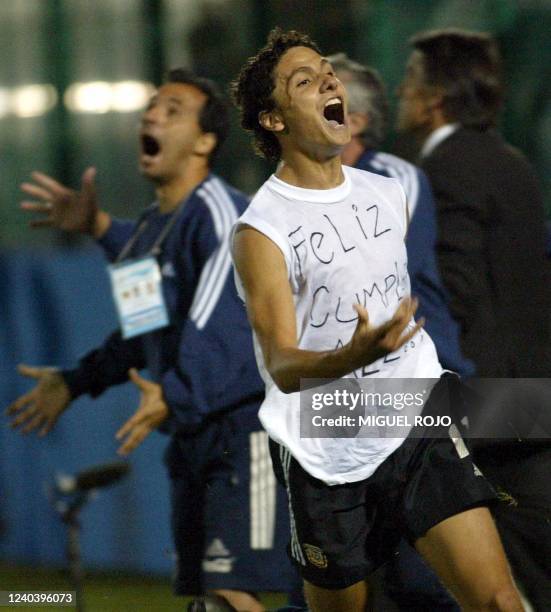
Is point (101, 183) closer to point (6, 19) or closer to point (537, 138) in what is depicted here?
point (6, 19)

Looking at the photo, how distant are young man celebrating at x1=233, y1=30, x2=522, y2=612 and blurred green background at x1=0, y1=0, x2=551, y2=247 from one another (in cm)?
247

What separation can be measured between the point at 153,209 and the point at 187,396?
2.90 ft

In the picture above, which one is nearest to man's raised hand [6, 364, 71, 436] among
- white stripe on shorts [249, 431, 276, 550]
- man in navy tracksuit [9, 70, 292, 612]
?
man in navy tracksuit [9, 70, 292, 612]

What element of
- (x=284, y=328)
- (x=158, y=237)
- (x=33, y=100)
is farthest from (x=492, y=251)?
(x=33, y=100)

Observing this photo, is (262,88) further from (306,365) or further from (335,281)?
(306,365)

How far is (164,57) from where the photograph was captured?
6.88m

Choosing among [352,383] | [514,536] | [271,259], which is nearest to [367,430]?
[352,383]

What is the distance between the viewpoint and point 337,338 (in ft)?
11.3

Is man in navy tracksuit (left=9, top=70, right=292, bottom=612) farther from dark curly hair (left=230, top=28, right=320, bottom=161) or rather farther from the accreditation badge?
dark curly hair (left=230, top=28, right=320, bottom=161)

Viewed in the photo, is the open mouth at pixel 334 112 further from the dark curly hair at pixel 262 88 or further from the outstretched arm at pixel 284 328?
the outstretched arm at pixel 284 328

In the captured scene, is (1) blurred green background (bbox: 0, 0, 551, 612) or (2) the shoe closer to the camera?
(2) the shoe

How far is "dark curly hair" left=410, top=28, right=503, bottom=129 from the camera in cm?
495

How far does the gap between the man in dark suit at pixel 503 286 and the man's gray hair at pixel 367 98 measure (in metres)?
0.23

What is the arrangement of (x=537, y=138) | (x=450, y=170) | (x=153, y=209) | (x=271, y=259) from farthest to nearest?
(x=537, y=138) < (x=153, y=209) < (x=450, y=170) < (x=271, y=259)
